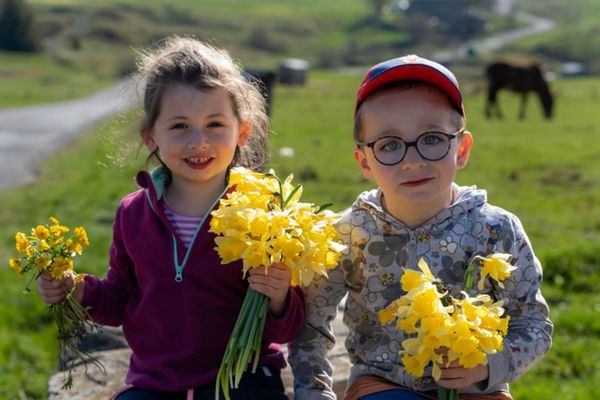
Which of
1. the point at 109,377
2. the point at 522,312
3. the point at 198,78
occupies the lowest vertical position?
the point at 109,377

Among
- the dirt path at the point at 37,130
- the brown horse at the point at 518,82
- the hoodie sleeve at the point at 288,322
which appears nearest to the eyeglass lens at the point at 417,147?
the hoodie sleeve at the point at 288,322

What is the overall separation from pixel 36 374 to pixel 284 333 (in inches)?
132

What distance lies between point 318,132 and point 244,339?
839 inches

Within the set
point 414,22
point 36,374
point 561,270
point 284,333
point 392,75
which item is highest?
point 414,22

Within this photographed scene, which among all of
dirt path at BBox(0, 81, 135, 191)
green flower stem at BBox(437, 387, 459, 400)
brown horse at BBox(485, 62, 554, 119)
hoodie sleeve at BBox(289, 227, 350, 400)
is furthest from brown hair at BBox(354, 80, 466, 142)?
brown horse at BBox(485, 62, 554, 119)

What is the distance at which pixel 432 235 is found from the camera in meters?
3.41

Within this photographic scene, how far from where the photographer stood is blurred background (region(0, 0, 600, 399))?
21.7 feet

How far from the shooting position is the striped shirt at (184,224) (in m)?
3.76

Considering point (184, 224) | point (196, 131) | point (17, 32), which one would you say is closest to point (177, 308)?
point (184, 224)

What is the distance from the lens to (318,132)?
24375mm

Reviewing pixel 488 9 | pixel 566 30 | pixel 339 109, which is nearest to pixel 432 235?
pixel 339 109

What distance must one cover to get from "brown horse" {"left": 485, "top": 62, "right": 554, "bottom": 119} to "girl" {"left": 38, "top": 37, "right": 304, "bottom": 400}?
29047 mm

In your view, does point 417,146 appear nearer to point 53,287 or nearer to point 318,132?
point 53,287

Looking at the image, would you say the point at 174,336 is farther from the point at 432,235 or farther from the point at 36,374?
the point at 36,374
